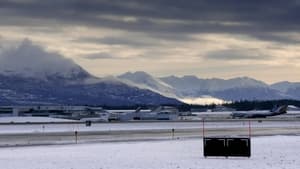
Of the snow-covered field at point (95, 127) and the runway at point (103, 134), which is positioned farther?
the snow-covered field at point (95, 127)

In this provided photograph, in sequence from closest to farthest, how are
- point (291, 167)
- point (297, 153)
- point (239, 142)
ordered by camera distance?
point (291, 167)
point (239, 142)
point (297, 153)

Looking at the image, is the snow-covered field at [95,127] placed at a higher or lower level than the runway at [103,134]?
higher

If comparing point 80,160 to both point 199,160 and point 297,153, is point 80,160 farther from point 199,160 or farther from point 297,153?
point 297,153

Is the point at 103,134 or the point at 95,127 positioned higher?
the point at 95,127

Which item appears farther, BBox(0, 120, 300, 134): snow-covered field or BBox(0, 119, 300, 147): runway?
BBox(0, 120, 300, 134): snow-covered field

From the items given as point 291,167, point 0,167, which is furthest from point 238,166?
point 0,167

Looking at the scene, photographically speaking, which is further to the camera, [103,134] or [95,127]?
[95,127]

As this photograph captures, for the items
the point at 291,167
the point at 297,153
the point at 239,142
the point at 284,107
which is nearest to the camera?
the point at 291,167

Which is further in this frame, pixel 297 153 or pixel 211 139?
pixel 297 153

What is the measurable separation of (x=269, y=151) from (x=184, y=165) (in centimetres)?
1339

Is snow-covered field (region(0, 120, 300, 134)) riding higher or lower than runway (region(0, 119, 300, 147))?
higher

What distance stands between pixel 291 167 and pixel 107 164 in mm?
9116

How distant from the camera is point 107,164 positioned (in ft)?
110

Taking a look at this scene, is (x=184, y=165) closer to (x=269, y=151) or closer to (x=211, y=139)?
(x=211, y=139)
